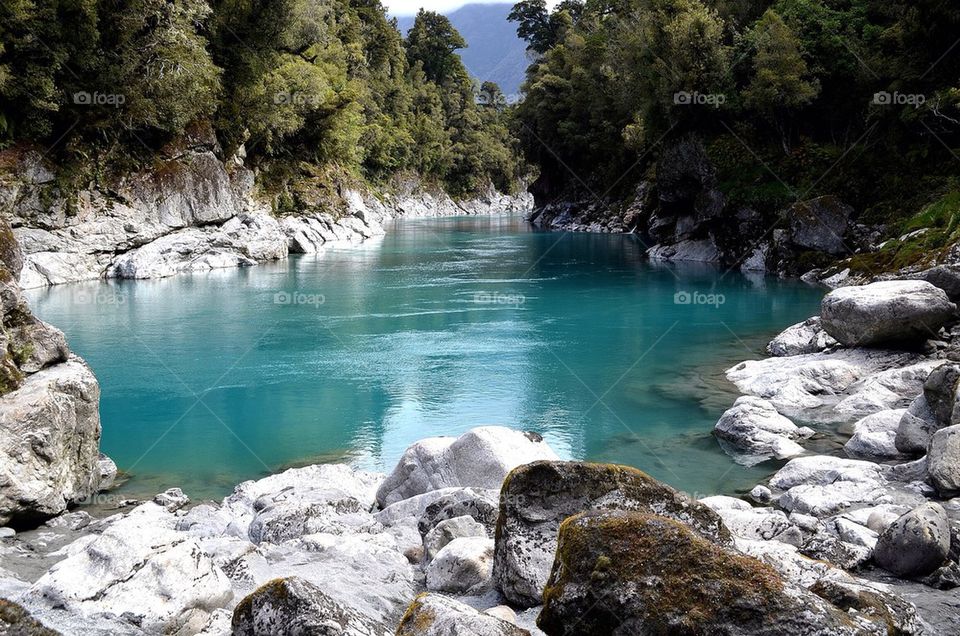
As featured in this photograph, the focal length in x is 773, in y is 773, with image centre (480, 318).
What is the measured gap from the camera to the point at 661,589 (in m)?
4.79

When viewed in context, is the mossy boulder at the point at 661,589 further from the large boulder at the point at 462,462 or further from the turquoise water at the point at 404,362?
the turquoise water at the point at 404,362

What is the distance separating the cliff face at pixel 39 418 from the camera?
9992 millimetres

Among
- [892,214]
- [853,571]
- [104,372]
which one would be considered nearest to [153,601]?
[853,571]

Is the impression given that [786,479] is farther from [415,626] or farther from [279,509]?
[415,626]

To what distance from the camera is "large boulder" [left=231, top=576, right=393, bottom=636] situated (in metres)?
4.86

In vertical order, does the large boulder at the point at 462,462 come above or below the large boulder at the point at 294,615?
below

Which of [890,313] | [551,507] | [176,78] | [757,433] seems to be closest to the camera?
[551,507]
